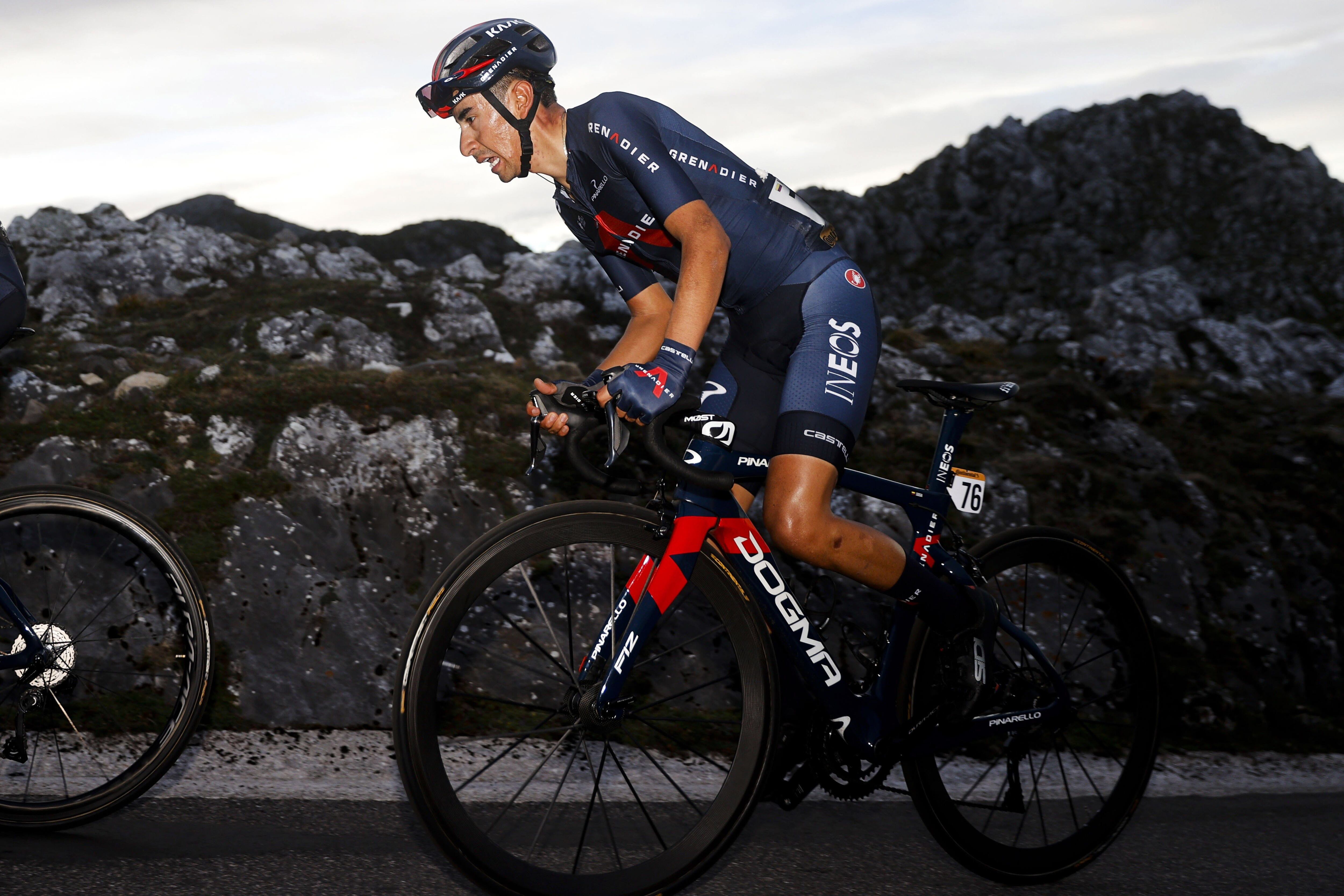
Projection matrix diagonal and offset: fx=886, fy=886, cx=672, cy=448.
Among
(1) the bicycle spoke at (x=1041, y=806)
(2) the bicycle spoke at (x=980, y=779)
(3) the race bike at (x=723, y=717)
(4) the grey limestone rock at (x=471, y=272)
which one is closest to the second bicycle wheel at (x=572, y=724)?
(3) the race bike at (x=723, y=717)

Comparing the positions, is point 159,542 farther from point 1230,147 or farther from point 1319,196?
point 1230,147

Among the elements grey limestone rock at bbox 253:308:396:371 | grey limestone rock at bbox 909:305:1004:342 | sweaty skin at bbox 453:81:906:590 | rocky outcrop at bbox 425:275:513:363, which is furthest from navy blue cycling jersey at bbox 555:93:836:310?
grey limestone rock at bbox 909:305:1004:342

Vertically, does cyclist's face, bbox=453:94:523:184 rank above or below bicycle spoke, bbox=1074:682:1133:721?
above

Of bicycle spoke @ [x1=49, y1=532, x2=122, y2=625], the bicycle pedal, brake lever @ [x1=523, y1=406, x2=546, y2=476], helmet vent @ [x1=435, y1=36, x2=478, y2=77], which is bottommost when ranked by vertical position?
the bicycle pedal

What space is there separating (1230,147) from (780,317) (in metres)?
142

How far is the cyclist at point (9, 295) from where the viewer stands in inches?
108

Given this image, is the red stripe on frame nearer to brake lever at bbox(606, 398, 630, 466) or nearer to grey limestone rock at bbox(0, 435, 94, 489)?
brake lever at bbox(606, 398, 630, 466)

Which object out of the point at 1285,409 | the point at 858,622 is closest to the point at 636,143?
the point at 858,622

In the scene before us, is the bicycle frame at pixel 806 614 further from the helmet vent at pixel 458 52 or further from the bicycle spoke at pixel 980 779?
the helmet vent at pixel 458 52

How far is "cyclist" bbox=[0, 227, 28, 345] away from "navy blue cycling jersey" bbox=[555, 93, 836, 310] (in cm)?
172

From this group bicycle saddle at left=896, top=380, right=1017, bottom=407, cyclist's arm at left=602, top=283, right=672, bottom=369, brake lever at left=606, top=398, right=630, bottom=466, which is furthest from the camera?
cyclist's arm at left=602, top=283, right=672, bottom=369

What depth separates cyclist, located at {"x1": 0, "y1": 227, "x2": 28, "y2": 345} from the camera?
8.98ft

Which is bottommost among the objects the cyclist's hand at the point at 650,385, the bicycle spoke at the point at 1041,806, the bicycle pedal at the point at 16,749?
the bicycle pedal at the point at 16,749

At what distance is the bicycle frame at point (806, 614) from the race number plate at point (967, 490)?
26mm
